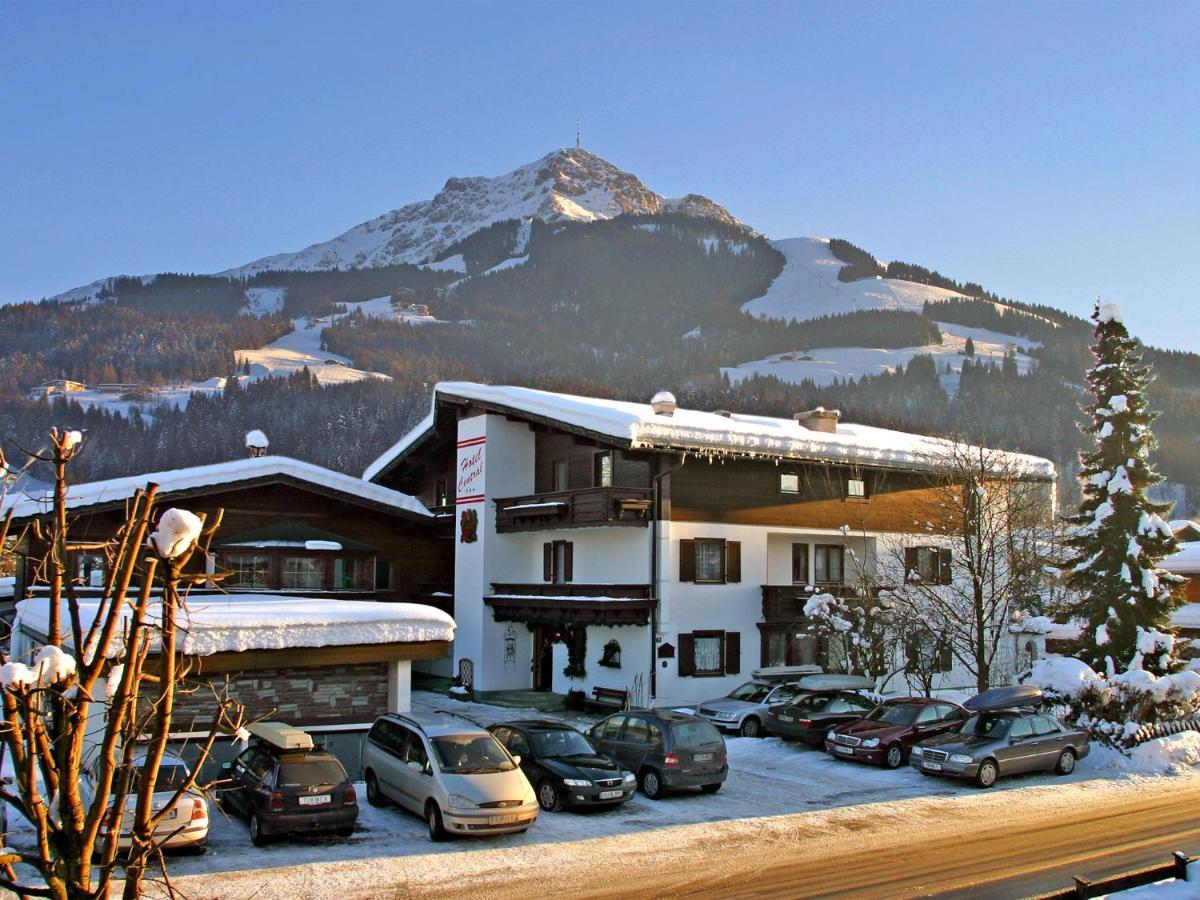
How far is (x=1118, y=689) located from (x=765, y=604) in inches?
469

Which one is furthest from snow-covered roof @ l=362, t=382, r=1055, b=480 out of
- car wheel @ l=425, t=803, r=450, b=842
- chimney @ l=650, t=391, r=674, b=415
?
car wheel @ l=425, t=803, r=450, b=842

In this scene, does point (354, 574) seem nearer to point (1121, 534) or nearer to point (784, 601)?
point (784, 601)

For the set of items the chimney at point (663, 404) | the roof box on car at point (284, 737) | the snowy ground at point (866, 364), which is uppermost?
the snowy ground at point (866, 364)

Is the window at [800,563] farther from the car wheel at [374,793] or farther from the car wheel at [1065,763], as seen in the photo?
the car wheel at [374,793]

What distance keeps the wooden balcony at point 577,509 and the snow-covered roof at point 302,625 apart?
1148 cm

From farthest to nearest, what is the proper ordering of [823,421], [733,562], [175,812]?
[823,421] < [733,562] < [175,812]

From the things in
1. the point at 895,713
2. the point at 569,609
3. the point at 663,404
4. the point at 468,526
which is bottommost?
the point at 895,713

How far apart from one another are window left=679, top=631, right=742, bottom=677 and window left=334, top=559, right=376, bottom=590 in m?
13.0

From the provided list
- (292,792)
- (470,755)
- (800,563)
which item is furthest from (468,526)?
(292,792)

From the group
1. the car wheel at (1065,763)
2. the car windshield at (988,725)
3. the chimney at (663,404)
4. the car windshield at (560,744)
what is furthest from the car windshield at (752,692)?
the car windshield at (560,744)

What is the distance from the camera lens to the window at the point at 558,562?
37.4 m

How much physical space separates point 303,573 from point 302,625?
17.8m

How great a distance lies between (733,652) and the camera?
34.5 m

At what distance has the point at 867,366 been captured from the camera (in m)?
189
